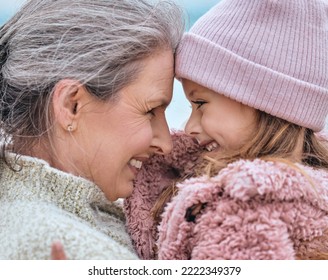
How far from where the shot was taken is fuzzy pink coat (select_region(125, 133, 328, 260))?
136 centimetres

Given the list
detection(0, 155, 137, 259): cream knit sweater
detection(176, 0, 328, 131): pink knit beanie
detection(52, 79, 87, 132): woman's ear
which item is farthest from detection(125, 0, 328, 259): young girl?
detection(52, 79, 87, 132): woman's ear

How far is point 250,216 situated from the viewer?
1364 mm

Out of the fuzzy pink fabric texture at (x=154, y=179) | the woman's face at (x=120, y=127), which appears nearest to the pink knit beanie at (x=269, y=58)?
the woman's face at (x=120, y=127)

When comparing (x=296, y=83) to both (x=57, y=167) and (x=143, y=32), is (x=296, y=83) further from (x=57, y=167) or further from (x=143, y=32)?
(x=57, y=167)

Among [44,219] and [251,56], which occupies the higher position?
[251,56]

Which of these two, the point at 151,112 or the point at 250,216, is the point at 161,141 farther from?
the point at 250,216

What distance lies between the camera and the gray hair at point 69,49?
1720mm

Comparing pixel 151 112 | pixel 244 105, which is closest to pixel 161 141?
pixel 151 112

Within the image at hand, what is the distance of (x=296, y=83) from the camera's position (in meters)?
1.78

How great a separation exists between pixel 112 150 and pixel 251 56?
1.57 feet

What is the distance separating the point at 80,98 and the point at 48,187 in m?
0.26

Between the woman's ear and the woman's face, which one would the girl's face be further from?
the woman's ear

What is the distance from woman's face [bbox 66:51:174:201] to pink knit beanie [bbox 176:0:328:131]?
0.11 meters

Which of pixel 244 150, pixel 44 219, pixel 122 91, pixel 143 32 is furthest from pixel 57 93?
pixel 244 150
